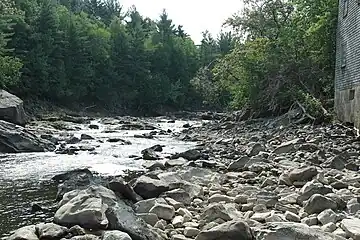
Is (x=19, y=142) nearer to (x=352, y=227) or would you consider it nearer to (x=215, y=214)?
(x=215, y=214)

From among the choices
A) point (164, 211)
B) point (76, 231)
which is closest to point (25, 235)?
point (76, 231)

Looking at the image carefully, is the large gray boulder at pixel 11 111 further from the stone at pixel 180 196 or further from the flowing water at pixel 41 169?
the stone at pixel 180 196

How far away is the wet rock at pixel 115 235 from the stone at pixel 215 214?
1352 millimetres

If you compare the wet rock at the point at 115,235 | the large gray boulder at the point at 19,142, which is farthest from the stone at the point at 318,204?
the large gray boulder at the point at 19,142

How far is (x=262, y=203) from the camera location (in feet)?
22.6

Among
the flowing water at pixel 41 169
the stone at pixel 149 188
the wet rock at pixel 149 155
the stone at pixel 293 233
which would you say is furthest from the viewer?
the wet rock at pixel 149 155

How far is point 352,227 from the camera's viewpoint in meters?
5.28

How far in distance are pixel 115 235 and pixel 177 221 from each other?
1319 mm

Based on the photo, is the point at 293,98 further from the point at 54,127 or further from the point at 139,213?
the point at 139,213

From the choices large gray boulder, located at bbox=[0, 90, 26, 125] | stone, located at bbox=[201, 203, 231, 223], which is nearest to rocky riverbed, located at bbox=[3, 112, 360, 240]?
stone, located at bbox=[201, 203, 231, 223]

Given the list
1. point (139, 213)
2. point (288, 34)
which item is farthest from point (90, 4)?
point (139, 213)

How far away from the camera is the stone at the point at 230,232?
16.9ft

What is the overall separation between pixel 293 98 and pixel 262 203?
14049 millimetres

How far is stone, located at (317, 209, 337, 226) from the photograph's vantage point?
5.75 m
